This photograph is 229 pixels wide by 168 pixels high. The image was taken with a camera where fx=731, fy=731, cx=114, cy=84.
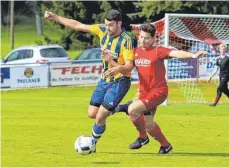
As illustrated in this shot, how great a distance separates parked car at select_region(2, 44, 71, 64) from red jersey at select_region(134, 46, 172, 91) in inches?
898

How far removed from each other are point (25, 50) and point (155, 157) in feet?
81.8

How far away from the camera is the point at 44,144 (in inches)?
499

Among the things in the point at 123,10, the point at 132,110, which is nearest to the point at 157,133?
the point at 132,110

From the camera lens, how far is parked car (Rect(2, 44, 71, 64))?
3434 centimetres

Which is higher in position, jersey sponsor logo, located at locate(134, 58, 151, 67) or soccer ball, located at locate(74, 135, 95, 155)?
jersey sponsor logo, located at locate(134, 58, 151, 67)

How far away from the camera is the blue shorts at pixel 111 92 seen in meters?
11.4

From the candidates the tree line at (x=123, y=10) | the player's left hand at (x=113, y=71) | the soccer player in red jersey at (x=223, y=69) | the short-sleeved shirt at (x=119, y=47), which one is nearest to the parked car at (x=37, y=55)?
the tree line at (x=123, y=10)

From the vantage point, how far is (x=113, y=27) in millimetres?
11352

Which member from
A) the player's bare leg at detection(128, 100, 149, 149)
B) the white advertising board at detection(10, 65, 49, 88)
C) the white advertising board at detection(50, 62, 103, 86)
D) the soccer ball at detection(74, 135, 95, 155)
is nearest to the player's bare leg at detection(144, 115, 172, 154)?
the player's bare leg at detection(128, 100, 149, 149)

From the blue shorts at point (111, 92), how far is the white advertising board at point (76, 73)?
19102 millimetres

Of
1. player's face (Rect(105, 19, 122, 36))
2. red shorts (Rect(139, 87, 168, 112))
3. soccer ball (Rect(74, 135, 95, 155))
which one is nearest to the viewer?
soccer ball (Rect(74, 135, 95, 155))

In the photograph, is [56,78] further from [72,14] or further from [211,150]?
[211,150]

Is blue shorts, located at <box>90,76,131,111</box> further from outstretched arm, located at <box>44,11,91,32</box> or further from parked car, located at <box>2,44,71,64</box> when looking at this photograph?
parked car, located at <box>2,44,71,64</box>

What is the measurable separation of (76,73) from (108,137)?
17580mm
